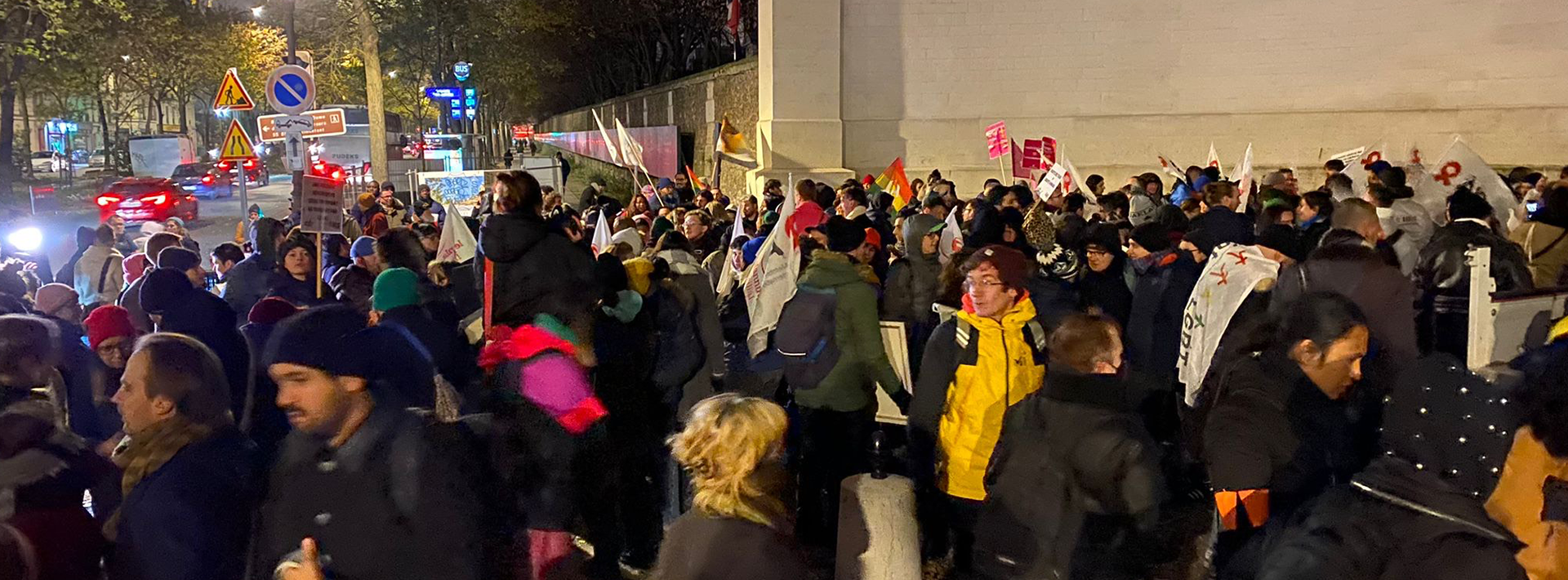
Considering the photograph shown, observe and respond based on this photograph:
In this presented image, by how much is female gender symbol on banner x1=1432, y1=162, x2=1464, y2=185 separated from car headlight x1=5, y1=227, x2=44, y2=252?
14.2 meters

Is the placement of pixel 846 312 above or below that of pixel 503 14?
below

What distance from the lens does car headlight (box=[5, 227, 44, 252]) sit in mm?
12918

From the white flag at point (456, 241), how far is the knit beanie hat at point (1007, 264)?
5.37 metres

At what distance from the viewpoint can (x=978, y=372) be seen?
4336 mm

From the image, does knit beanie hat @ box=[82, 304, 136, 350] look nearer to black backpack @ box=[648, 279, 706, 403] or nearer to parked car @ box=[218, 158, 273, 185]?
black backpack @ box=[648, 279, 706, 403]

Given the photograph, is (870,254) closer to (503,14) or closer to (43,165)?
(503,14)

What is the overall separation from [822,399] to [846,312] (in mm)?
431

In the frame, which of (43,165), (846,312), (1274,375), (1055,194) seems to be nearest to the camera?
(1274,375)

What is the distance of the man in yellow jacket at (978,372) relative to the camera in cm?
430

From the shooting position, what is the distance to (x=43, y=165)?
65438mm

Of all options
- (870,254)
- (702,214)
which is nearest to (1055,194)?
(702,214)

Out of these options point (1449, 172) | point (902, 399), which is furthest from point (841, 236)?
point (1449, 172)

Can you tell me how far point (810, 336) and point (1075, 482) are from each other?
208 cm

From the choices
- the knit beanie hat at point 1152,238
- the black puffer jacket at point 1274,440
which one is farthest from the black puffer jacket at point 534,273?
the knit beanie hat at point 1152,238
